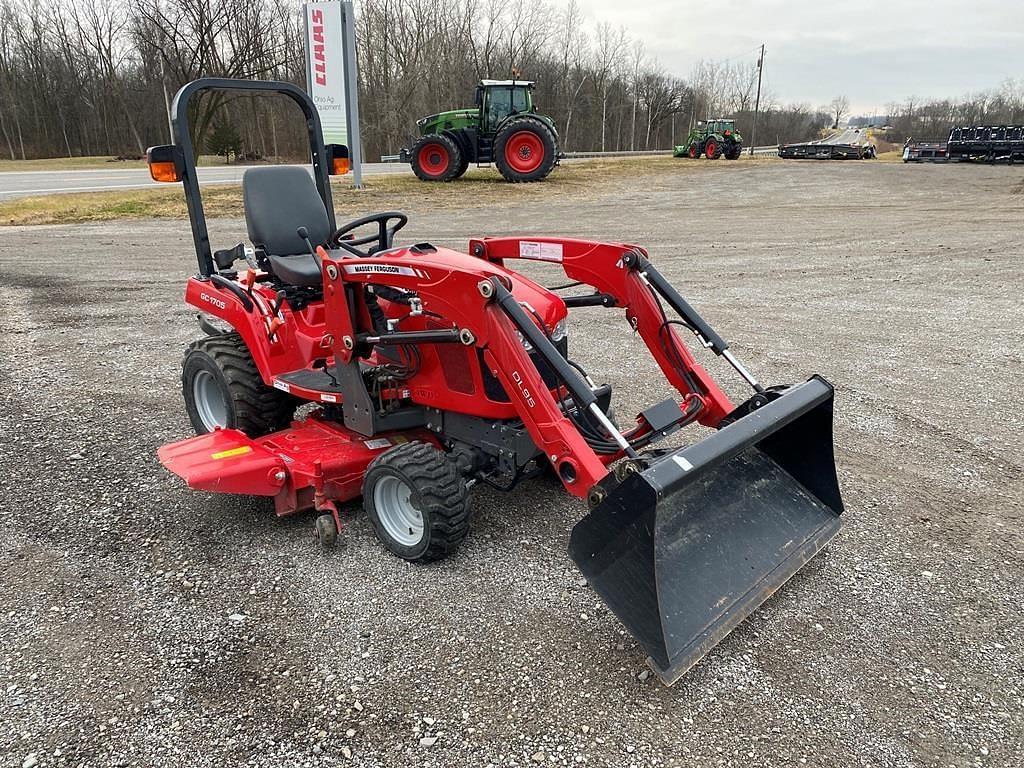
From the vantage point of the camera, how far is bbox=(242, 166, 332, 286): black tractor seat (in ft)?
15.1

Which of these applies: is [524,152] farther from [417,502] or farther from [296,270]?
[417,502]

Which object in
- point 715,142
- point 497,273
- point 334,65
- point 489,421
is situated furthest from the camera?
point 715,142

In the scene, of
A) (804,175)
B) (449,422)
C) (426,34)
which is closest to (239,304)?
(449,422)

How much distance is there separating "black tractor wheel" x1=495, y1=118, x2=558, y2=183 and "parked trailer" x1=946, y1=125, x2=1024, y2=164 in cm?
2319

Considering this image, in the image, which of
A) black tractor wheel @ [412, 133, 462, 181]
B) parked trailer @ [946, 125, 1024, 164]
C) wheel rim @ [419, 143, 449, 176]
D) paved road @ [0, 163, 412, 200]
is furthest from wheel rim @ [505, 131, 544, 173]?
parked trailer @ [946, 125, 1024, 164]

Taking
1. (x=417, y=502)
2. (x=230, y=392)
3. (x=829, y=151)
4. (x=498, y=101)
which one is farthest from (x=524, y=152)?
(x=829, y=151)

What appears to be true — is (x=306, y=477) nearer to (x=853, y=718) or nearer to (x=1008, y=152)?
(x=853, y=718)

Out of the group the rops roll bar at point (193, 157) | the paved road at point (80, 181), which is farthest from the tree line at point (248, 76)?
the rops roll bar at point (193, 157)

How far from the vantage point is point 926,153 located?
35.3 m

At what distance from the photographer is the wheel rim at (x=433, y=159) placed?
2158 cm

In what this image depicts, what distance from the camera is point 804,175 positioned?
2680 centimetres

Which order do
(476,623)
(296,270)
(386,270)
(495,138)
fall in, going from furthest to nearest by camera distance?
(495,138) → (296,270) → (386,270) → (476,623)

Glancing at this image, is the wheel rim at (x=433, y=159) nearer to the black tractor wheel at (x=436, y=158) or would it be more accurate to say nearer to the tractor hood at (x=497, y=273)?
the black tractor wheel at (x=436, y=158)

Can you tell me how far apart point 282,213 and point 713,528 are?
326 cm
